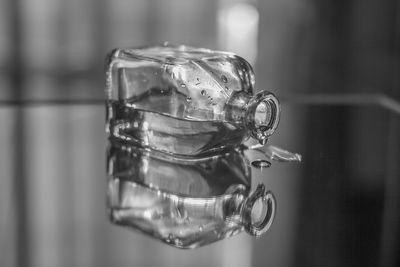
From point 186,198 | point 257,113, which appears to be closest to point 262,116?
point 257,113

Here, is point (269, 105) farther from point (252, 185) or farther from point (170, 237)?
point (170, 237)

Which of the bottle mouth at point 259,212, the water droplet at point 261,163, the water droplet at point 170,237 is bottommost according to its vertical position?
the water droplet at point 170,237

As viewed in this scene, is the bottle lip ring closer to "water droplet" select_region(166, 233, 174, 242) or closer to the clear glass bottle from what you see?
the clear glass bottle

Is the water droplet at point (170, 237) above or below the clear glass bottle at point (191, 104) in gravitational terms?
below

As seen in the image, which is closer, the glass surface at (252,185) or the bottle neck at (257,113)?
the glass surface at (252,185)

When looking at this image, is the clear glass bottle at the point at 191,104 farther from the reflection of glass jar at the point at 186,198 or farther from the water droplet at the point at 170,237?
the water droplet at the point at 170,237

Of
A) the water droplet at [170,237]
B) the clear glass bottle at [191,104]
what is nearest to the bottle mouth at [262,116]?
the clear glass bottle at [191,104]
